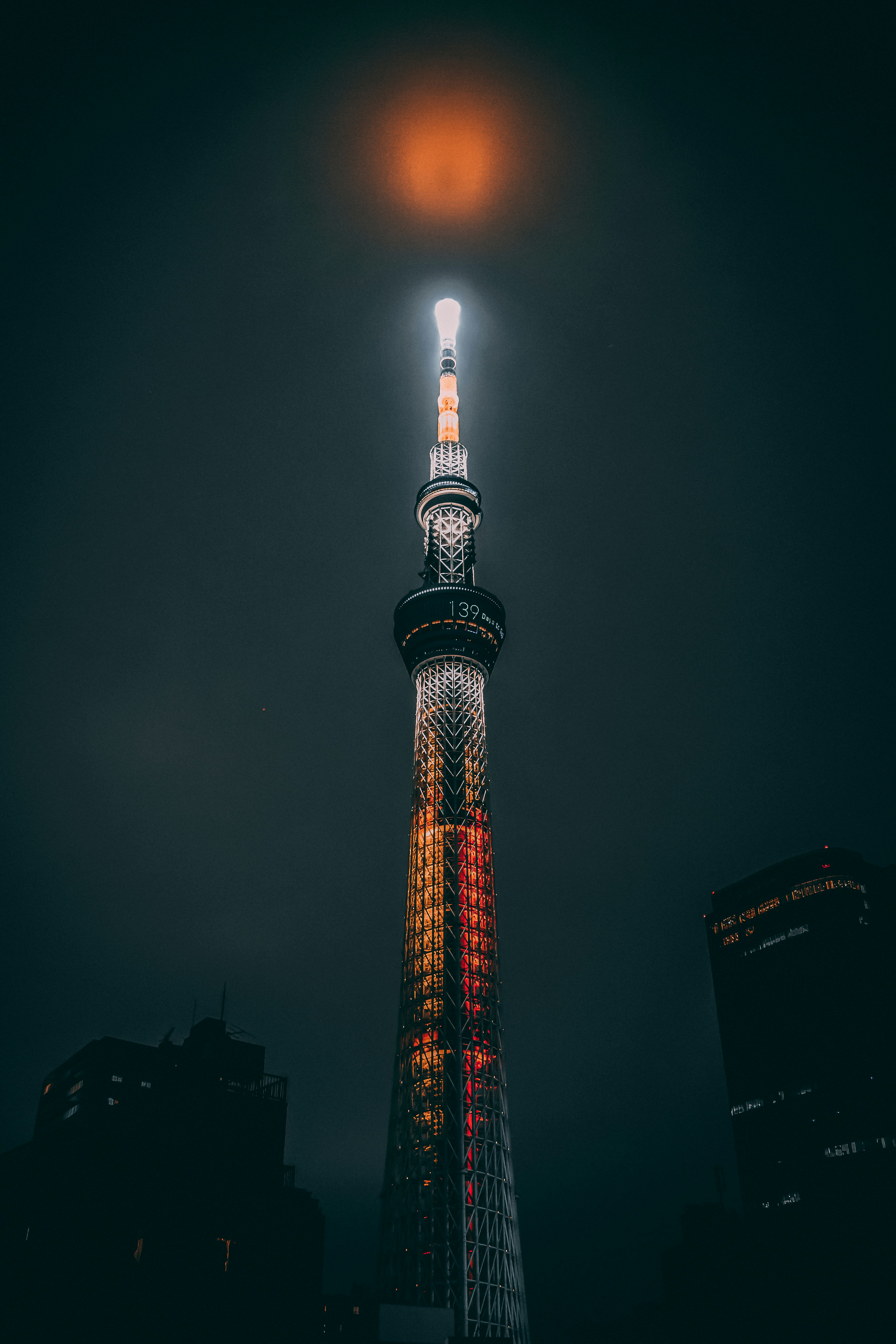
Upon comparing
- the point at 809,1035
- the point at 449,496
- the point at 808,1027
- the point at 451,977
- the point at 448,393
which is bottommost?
the point at 451,977

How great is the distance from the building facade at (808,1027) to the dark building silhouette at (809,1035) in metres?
0.15

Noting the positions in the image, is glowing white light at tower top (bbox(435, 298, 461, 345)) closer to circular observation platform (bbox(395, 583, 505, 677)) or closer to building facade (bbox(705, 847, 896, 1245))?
circular observation platform (bbox(395, 583, 505, 677))

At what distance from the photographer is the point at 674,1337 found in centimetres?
9550

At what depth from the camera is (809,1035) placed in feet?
405

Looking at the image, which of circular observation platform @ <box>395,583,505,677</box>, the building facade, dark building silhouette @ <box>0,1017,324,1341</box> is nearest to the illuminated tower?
circular observation platform @ <box>395,583,505,677</box>

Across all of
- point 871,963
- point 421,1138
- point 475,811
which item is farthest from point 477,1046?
point 871,963

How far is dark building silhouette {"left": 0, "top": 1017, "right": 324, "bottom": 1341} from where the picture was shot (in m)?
45.4

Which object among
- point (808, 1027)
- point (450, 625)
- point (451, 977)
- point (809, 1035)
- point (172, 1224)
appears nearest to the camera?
point (172, 1224)

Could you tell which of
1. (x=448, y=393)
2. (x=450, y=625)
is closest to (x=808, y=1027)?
(x=450, y=625)

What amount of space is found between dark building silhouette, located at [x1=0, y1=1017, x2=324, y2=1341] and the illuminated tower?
775 centimetres

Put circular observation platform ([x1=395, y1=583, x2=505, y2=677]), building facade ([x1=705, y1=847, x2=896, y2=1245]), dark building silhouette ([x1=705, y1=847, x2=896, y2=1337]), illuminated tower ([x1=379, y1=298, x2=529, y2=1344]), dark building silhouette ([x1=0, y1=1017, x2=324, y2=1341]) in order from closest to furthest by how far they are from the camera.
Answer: dark building silhouette ([x1=0, y1=1017, x2=324, y2=1341]) < illuminated tower ([x1=379, y1=298, x2=529, y2=1344]) < circular observation platform ([x1=395, y1=583, x2=505, y2=677]) < dark building silhouette ([x1=705, y1=847, x2=896, y2=1337]) < building facade ([x1=705, y1=847, x2=896, y2=1245])

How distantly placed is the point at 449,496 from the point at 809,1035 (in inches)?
3225

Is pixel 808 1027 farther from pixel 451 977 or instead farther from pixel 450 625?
pixel 450 625

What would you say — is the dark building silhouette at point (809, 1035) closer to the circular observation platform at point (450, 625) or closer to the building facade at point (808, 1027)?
the building facade at point (808, 1027)
